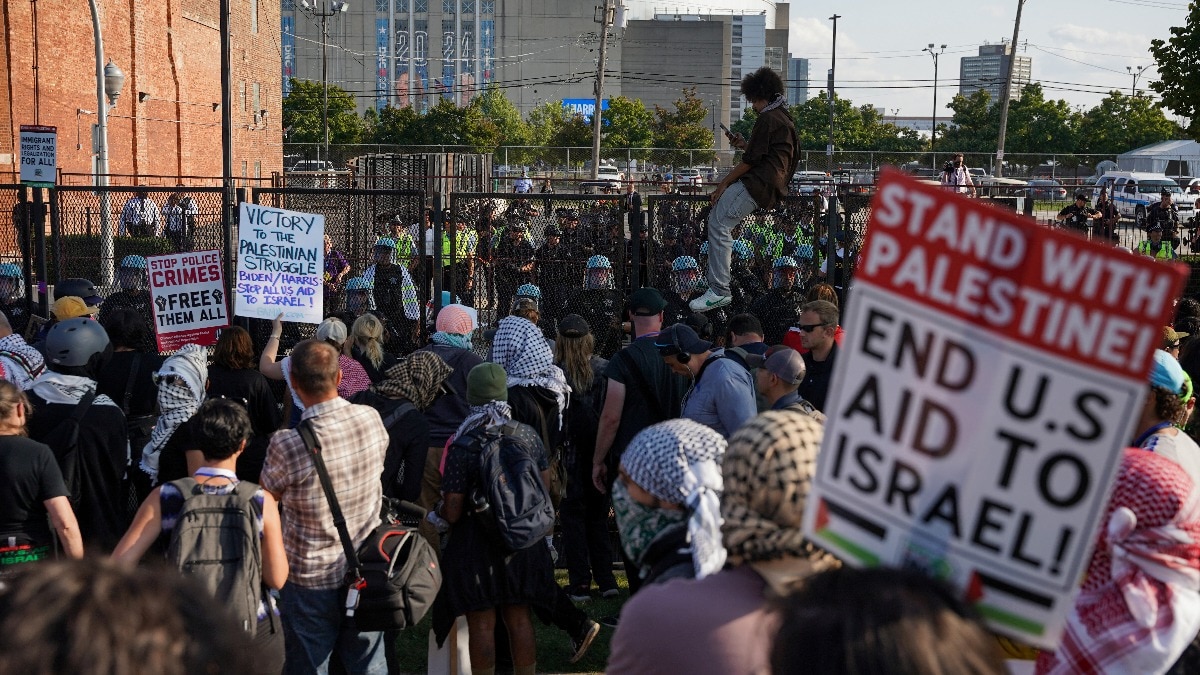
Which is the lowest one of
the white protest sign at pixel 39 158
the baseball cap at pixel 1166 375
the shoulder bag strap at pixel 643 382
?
the shoulder bag strap at pixel 643 382

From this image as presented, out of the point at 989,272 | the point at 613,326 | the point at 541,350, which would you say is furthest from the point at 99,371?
the point at 989,272

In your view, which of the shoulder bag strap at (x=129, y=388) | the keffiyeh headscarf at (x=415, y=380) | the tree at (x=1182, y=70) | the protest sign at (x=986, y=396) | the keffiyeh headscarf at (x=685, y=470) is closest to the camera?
the protest sign at (x=986, y=396)

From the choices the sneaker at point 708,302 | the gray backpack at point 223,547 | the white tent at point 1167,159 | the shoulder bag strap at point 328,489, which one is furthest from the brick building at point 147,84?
the white tent at point 1167,159

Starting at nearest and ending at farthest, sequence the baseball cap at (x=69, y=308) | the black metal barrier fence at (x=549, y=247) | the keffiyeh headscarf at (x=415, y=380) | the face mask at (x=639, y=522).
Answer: the face mask at (x=639, y=522) < the keffiyeh headscarf at (x=415, y=380) < the baseball cap at (x=69, y=308) < the black metal barrier fence at (x=549, y=247)

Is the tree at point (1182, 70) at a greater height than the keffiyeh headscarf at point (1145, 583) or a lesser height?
greater

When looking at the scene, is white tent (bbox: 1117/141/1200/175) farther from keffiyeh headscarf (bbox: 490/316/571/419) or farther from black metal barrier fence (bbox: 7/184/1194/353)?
keffiyeh headscarf (bbox: 490/316/571/419)

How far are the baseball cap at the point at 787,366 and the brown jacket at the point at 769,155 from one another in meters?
4.20

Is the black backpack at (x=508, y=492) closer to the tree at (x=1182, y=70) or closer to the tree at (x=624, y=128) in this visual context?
the tree at (x=1182, y=70)

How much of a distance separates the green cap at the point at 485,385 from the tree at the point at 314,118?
211 ft

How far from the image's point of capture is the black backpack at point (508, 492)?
5613 millimetres

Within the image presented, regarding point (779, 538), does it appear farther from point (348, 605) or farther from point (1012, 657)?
point (348, 605)

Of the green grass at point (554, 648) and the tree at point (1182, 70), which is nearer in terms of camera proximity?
the green grass at point (554, 648)

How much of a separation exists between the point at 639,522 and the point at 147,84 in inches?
1582

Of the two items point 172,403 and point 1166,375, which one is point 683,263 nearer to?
point 172,403
